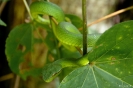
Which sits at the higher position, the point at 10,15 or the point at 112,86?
the point at 112,86

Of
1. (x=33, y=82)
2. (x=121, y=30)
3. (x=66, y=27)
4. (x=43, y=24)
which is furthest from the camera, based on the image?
(x=33, y=82)

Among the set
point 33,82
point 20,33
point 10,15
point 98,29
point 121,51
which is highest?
point 121,51

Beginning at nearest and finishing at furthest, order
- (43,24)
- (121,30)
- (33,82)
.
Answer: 1. (121,30)
2. (43,24)
3. (33,82)

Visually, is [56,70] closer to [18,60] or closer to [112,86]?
[112,86]

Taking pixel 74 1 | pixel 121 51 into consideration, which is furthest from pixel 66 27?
pixel 74 1

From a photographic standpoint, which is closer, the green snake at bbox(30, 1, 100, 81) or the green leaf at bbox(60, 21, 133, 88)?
the green leaf at bbox(60, 21, 133, 88)

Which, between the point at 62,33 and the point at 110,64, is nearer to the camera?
the point at 110,64

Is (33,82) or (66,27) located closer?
(66,27)

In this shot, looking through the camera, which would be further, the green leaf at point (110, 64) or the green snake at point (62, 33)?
the green snake at point (62, 33)
